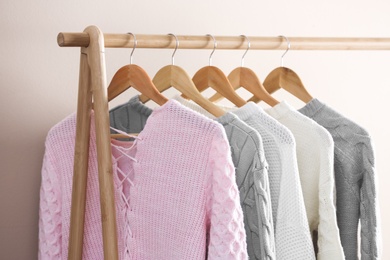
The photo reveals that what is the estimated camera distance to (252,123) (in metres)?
1.58

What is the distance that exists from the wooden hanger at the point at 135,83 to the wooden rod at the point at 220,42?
42mm

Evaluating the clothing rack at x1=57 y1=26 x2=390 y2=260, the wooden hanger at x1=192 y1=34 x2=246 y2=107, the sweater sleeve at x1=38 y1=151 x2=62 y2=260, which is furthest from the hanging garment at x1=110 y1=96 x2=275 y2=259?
the sweater sleeve at x1=38 y1=151 x2=62 y2=260

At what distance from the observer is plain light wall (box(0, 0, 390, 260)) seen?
1.75 metres

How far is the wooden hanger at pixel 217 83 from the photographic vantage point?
163 centimetres

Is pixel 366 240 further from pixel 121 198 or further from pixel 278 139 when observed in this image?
pixel 121 198

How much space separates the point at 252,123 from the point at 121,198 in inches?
13.5

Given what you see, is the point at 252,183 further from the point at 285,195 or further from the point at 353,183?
the point at 353,183

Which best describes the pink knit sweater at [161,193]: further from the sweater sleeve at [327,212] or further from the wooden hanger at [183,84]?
the sweater sleeve at [327,212]

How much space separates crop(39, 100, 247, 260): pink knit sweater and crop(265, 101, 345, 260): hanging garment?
0.26 m

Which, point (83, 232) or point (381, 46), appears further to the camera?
point (381, 46)

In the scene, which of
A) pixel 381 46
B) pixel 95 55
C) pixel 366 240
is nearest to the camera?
pixel 95 55

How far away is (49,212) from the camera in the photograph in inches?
63.4

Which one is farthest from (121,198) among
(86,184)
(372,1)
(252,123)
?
(372,1)

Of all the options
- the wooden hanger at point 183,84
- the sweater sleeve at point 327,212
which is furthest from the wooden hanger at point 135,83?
the sweater sleeve at point 327,212
